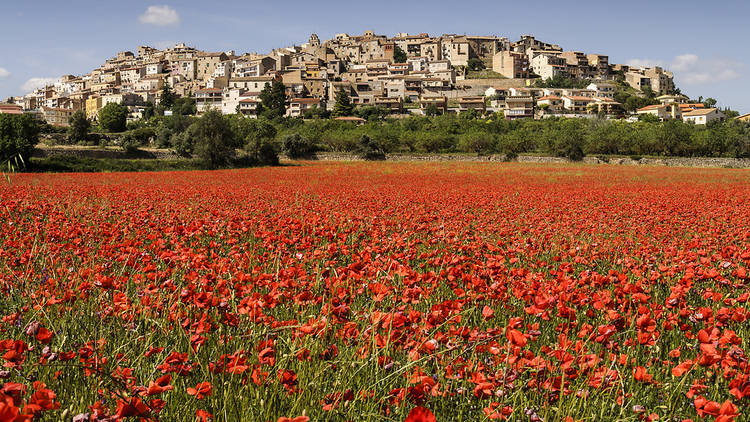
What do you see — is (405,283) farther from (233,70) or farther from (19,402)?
(233,70)

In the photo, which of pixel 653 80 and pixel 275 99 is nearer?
pixel 275 99

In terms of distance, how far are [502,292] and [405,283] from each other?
0.77 m

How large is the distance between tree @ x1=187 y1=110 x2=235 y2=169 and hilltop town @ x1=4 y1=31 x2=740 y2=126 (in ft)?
273

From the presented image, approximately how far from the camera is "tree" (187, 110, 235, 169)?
4894 cm

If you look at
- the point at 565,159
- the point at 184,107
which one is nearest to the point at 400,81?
the point at 184,107

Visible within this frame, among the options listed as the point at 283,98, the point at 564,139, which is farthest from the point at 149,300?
the point at 283,98

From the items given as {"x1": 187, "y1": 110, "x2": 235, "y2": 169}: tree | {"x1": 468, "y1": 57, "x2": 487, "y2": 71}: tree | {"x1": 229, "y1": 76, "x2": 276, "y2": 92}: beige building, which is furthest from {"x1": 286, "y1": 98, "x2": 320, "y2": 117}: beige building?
{"x1": 187, "y1": 110, "x2": 235, "y2": 169}: tree

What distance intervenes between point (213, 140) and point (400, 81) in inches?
4243

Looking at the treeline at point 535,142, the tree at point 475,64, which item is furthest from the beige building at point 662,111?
the treeline at point 535,142

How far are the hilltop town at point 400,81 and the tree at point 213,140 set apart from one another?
83.3 metres

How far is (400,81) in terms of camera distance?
15025 cm

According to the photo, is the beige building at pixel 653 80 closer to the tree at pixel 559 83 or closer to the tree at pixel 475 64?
the tree at pixel 559 83

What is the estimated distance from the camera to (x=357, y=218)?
9508mm

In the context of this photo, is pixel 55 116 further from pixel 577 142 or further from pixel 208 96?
pixel 577 142
